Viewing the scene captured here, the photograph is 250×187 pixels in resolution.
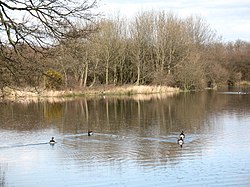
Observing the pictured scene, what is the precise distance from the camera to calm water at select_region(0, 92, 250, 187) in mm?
11323

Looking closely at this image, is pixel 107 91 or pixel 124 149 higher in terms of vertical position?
pixel 107 91

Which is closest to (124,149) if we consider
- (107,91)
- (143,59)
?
(107,91)

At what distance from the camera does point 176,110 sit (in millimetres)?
28391

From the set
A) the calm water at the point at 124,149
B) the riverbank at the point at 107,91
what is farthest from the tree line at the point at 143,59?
the calm water at the point at 124,149

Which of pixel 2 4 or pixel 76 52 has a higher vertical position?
pixel 2 4

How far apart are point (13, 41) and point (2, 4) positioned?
0.67 m

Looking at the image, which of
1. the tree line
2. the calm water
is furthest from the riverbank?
the calm water

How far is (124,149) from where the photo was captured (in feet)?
49.6

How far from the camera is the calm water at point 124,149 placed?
37.2 feet

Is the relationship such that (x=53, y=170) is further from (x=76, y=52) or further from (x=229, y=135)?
(x=229, y=135)

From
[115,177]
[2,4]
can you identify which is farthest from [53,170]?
[2,4]

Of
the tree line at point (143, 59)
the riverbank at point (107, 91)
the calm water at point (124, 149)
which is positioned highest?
the tree line at point (143, 59)

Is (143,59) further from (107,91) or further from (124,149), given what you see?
(124,149)

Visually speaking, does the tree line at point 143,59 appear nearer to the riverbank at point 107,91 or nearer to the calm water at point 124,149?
the riverbank at point 107,91
